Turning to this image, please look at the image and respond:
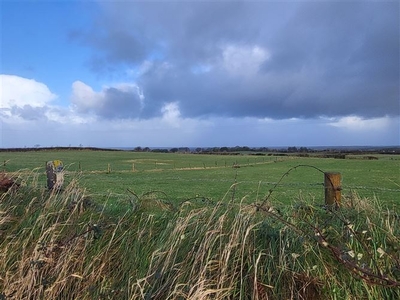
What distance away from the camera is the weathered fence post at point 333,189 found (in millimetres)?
4117

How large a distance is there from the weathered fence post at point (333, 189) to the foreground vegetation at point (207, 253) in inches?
5.0

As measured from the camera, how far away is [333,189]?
4.17 m

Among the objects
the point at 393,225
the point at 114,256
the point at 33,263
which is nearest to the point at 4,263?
the point at 33,263

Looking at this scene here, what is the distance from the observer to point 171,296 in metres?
3.05

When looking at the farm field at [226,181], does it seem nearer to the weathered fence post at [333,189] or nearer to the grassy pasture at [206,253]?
the weathered fence post at [333,189]

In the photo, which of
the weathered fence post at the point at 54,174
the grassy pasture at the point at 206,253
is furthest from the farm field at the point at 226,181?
the grassy pasture at the point at 206,253

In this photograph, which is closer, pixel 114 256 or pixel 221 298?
pixel 221 298

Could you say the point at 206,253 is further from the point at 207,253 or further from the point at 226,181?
the point at 226,181

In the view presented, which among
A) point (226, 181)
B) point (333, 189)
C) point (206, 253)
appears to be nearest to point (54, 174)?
point (206, 253)

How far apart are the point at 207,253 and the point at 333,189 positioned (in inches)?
70.1

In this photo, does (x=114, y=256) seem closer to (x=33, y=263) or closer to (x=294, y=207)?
(x=33, y=263)

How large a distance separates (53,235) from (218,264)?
1.90 meters

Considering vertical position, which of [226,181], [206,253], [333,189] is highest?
[333,189]

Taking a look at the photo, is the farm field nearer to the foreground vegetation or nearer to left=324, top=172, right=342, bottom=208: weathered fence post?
left=324, top=172, right=342, bottom=208: weathered fence post
